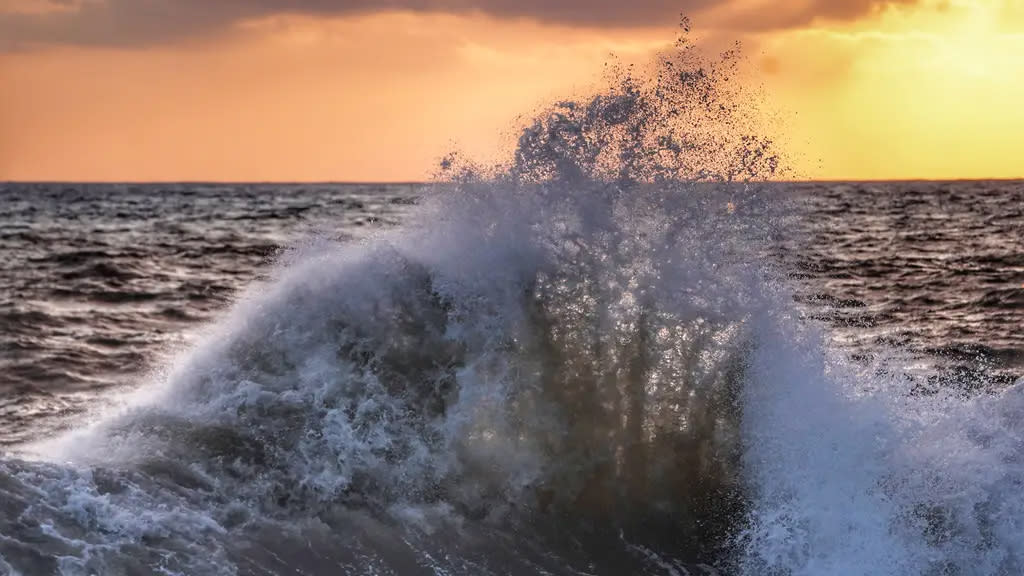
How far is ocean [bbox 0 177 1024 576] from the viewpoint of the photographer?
23.4 feet

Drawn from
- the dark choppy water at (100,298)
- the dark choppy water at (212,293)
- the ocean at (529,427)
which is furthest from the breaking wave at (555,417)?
the dark choppy water at (100,298)

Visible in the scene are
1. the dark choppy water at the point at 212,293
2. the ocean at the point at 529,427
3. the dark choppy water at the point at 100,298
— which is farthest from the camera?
the dark choppy water at the point at 212,293

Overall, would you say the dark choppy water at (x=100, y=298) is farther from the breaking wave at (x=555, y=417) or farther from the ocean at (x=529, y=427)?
the breaking wave at (x=555, y=417)

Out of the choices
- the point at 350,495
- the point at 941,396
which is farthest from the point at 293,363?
the point at 941,396

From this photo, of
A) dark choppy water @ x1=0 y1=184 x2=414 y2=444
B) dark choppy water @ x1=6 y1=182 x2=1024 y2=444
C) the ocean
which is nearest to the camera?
the ocean

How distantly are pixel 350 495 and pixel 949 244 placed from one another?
92.8 ft

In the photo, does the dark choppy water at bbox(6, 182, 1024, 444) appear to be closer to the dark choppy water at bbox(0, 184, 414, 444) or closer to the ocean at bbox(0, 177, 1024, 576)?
the dark choppy water at bbox(0, 184, 414, 444)

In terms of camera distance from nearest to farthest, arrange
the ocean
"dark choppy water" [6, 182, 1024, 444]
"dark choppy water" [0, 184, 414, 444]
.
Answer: the ocean
"dark choppy water" [0, 184, 414, 444]
"dark choppy water" [6, 182, 1024, 444]

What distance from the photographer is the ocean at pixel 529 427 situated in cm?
712

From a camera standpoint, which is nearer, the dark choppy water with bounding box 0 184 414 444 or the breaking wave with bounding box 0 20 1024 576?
the breaking wave with bounding box 0 20 1024 576

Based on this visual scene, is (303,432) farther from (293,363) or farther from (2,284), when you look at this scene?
(2,284)

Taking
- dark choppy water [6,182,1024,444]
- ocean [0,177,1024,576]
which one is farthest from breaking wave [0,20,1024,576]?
dark choppy water [6,182,1024,444]

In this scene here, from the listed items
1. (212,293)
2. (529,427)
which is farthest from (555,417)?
(212,293)

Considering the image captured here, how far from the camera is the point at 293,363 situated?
882 centimetres
